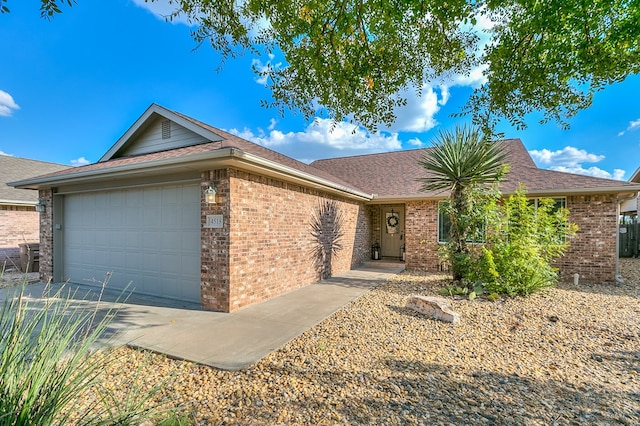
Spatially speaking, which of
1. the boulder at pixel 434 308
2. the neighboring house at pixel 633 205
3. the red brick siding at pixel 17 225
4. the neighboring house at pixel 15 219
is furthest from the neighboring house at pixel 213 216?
the neighboring house at pixel 633 205

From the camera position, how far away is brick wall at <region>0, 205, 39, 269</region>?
36.4 ft

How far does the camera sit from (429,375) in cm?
339

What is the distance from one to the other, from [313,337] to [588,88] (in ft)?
21.5

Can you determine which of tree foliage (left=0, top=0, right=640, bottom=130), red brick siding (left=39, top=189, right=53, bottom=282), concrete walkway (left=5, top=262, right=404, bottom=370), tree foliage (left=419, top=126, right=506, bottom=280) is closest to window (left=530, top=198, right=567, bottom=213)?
tree foliage (left=419, top=126, right=506, bottom=280)

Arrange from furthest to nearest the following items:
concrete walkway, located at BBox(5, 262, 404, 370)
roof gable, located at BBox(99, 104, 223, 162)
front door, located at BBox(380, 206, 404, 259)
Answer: front door, located at BBox(380, 206, 404, 259), roof gable, located at BBox(99, 104, 223, 162), concrete walkway, located at BBox(5, 262, 404, 370)

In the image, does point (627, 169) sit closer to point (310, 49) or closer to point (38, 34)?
point (310, 49)

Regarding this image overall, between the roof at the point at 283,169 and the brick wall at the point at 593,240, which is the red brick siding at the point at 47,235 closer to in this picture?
the roof at the point at 283,169

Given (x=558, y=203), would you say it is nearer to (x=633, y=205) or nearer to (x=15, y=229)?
(x=633, y=205)

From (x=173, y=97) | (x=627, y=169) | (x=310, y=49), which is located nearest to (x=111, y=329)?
(x=310, y=49)

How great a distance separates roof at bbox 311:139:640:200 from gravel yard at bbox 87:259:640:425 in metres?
4.70

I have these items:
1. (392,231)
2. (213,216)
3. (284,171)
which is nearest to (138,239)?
(213,216)

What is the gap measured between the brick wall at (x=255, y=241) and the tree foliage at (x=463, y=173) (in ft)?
12.3

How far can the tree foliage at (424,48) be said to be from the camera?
4320 mm

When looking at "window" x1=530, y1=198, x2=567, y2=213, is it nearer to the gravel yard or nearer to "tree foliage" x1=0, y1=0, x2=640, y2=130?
"tree foliage" x1=0, y1=0, x2=640, y2=130
